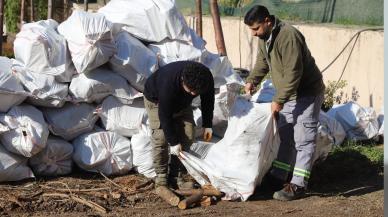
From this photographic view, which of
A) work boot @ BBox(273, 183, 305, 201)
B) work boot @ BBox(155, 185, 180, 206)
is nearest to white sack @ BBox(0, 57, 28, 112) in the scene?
work boot @ BBox(155, 185, 180, 206)

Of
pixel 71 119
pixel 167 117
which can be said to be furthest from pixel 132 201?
pixel 71 119

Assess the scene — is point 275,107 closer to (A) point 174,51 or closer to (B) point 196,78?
(B) point 196,78

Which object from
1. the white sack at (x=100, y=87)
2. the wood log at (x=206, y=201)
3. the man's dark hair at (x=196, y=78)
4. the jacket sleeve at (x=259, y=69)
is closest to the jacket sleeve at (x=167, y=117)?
the man's dark hair at (x=196, y=78)

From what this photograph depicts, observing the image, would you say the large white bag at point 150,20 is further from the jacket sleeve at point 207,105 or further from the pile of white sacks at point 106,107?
the jacket sleeve at point 207,105

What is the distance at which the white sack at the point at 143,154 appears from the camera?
5930mm

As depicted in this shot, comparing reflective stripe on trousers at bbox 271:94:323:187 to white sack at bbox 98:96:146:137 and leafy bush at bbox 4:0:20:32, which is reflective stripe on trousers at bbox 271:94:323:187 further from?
leafy bush at bbox 4:0:20:32

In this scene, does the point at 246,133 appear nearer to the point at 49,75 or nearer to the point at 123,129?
the point at 123,129

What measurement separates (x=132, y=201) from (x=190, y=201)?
482 mm

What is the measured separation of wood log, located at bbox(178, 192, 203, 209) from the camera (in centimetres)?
526

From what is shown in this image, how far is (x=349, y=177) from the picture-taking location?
20.8 feet

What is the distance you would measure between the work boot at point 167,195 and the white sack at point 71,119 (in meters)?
0.89

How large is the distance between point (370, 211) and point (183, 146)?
154 cm

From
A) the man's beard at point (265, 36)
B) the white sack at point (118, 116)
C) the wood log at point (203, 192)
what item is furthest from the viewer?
the white sack at point (118, 116)

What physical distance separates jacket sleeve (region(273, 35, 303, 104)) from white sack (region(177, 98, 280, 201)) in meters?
0.28
